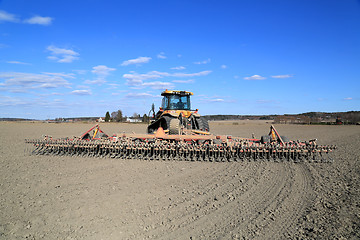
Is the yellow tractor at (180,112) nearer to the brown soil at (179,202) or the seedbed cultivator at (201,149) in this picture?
the seedbed cultivator at (201,149)

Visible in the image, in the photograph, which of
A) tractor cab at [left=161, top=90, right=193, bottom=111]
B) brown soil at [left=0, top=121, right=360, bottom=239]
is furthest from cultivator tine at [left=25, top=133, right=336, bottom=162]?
tractor cab at [left=161, top=90, right=193, bottom=111]

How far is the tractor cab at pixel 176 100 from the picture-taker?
1052 centimetres

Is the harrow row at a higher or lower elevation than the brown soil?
higher

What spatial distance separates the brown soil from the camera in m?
3.09

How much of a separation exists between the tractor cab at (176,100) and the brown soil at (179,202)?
4402 mm

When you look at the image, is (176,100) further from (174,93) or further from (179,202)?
(179,202)

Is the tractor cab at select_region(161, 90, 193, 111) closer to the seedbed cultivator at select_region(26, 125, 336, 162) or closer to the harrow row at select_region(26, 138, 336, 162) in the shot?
the seedbed cultivator at select_region(26, 125, 336, 162)

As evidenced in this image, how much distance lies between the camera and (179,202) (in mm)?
4000

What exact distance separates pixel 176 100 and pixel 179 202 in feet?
22.9

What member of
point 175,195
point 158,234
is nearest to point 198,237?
point 158,234

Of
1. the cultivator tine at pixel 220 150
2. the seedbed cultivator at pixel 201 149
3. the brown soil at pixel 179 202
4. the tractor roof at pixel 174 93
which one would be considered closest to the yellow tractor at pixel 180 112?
the tractor roof at pixel 174 93

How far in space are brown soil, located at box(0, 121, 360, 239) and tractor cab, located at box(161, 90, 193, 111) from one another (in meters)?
4.40

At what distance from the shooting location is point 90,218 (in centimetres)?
341

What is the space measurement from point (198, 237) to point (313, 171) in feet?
14.9
